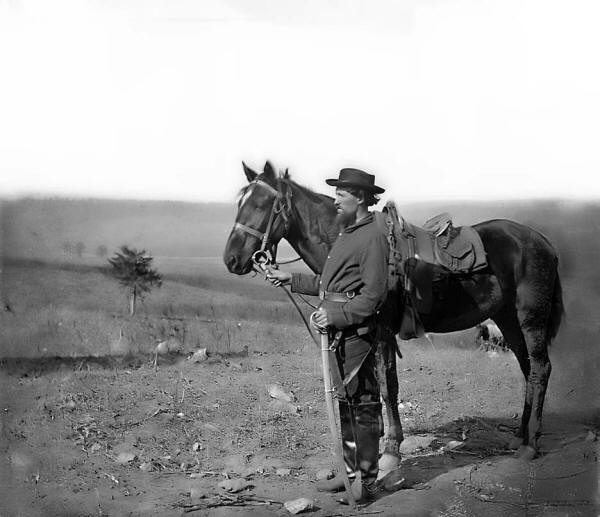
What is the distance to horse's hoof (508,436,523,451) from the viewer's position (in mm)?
6512

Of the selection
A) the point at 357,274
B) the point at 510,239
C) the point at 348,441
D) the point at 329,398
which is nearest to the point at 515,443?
the point at 510,239

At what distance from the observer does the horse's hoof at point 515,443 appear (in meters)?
6.51

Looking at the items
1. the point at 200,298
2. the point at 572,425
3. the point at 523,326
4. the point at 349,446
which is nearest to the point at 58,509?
the point at 349,446

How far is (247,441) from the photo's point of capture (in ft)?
21.2

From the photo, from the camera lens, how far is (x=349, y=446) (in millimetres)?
4980

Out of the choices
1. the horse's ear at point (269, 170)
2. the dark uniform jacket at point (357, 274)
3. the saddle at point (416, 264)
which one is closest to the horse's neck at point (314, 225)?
the horse's ear at point (269, 170)

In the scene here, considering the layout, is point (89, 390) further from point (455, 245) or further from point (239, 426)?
point (455, 245)

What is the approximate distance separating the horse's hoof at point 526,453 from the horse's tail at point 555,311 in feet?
3.64

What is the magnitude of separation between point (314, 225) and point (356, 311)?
5.21 ft

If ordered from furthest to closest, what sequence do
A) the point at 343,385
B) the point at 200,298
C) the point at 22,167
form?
the point at 200,298 → the point at 22,167 → the point at 343,385

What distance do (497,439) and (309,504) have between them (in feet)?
8.62

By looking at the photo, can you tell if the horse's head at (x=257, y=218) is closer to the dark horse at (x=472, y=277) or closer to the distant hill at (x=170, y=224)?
the dark horse at (x=472, y=277)

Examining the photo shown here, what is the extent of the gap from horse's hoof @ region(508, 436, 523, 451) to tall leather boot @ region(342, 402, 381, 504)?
2.15 meters

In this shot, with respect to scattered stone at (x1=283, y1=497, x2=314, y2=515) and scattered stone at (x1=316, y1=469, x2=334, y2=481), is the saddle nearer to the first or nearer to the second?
scattered stone at (x1=316, y1=469, x2=334, y2=481)
